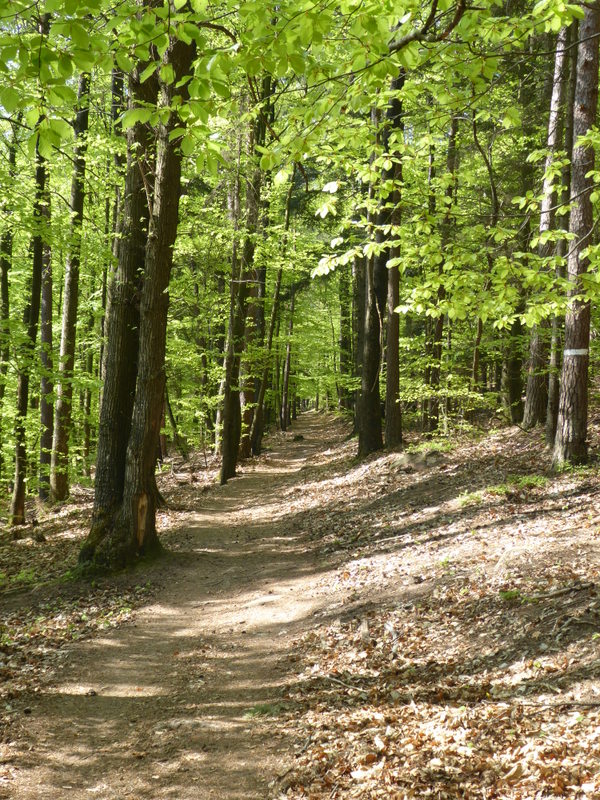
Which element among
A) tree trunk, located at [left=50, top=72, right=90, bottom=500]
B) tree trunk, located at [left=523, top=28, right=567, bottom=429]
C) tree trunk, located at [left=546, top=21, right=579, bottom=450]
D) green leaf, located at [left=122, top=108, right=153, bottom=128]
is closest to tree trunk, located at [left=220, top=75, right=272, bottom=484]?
tree trunk, located at [left=50, top=72, right=90, bottom=500]

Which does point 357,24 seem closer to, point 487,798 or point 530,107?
point 487,798

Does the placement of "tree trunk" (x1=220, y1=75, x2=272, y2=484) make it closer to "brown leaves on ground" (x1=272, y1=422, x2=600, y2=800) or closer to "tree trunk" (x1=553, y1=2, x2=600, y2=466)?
"brown leaves on ground" (x1=272, y1=422, x2=600, y2=800)

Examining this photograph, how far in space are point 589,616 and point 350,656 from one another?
90.0 inches

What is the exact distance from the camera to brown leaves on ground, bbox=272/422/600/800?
357cm

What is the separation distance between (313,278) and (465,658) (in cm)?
774

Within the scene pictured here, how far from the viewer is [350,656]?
5551mm

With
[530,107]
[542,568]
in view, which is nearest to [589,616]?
[542,568]

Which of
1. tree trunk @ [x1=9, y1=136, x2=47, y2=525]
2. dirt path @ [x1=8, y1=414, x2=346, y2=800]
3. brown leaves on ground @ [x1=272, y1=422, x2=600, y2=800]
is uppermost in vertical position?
tree trunk @ [x1=9, y1=136, x2=47, y2=525]

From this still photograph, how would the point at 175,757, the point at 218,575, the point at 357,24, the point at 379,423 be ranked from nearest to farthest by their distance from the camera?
1. the point at 357,24
2. the point at 175,757
3. the point at 218,575
4. the point at 379,423

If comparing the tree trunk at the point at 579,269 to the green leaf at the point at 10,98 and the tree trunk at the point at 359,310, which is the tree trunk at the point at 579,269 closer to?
the green leaf at the point at 10,98

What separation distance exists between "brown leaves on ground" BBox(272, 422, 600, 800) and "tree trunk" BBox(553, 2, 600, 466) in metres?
0.75

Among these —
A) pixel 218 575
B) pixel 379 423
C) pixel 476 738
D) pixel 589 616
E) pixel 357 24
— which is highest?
pixel 357 24

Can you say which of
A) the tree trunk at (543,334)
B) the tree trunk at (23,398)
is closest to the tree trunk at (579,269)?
the tree trunk at (543,334)

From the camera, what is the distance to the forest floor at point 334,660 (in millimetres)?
3832
